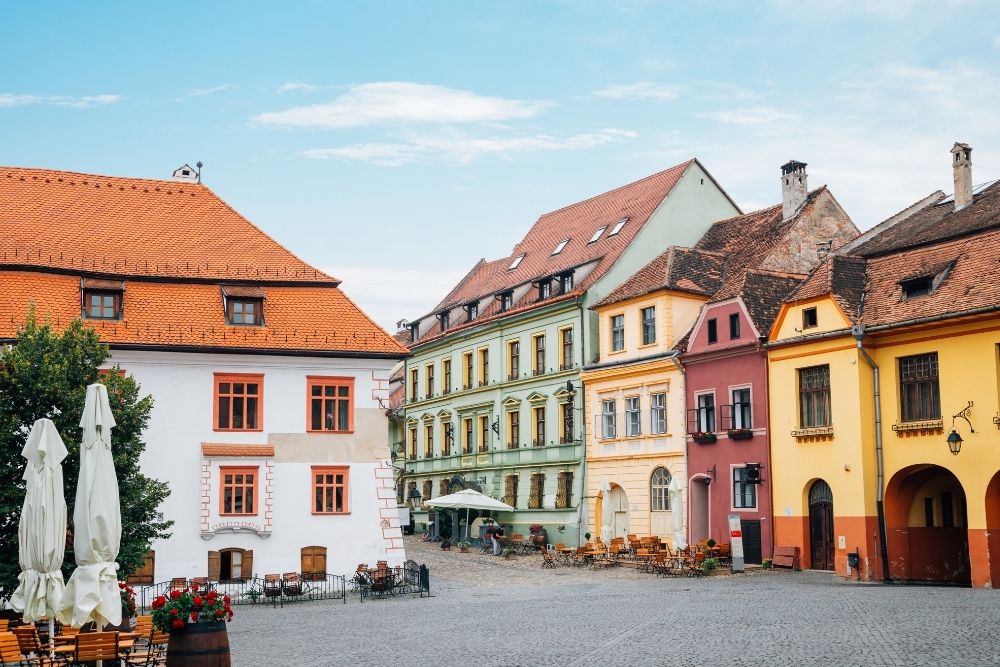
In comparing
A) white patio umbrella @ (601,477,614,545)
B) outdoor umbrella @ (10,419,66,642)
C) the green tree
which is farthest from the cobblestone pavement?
white patio umbrella @ (601,477,614,545)

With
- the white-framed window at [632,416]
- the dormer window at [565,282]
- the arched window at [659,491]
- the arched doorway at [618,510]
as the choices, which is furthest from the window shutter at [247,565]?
the dormer window at [565,282]

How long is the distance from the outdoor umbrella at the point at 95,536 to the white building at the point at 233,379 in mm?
14291

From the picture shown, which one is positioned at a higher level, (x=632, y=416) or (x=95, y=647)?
(x=632, y=416)

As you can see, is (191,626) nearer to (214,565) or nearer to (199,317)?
(214,565)

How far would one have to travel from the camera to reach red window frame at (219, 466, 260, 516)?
33.1 meters

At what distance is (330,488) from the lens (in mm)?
34156

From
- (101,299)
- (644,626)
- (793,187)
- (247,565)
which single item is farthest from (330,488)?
(793,187)

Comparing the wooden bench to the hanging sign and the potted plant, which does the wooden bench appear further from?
the potted plant

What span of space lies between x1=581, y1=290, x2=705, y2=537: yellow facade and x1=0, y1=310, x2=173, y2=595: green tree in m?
20.9

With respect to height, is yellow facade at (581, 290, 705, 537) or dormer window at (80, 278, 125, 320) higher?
dormer window at (80, 278, 125, 320)

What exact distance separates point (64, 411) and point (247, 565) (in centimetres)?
804

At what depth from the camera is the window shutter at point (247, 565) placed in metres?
32.7

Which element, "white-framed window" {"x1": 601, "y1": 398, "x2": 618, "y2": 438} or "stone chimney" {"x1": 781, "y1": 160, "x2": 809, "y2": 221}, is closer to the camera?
"stone chimney" {"x1": 781, "y1": 160, "x2": 809, "y2": 221}

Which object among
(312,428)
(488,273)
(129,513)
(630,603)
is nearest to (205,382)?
(312,428)
